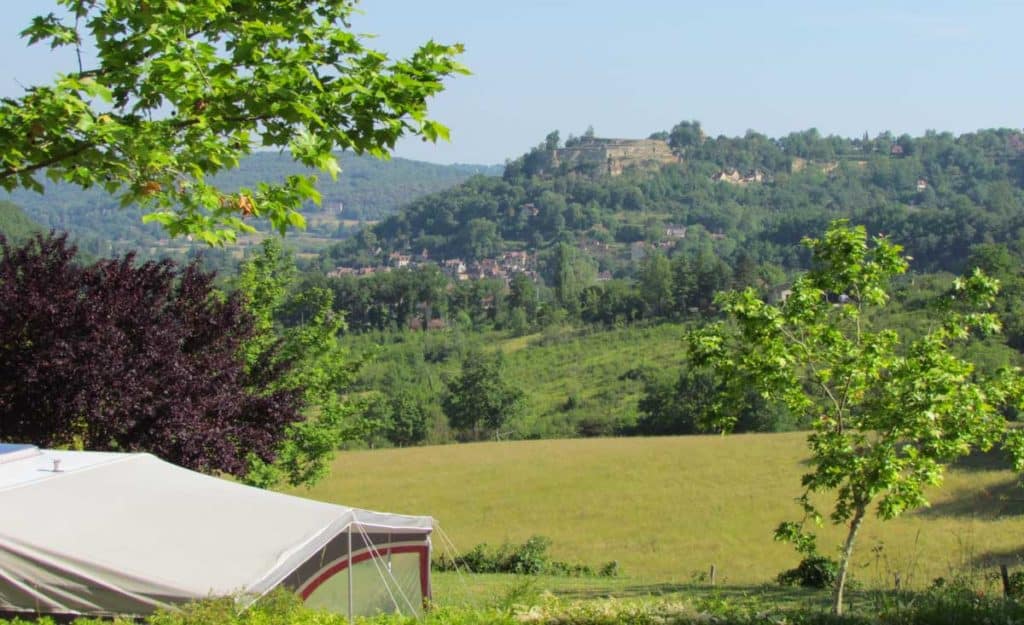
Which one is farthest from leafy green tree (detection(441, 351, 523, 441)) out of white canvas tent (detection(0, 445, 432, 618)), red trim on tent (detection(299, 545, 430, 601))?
white canvas tent (detection(0, 445, 432, 618))

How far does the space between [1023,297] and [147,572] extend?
2106 inches

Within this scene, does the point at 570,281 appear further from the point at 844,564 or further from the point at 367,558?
the point at 367,558

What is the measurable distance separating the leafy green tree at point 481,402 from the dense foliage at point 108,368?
6139cm

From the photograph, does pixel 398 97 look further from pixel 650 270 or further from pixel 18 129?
pixel 650 270

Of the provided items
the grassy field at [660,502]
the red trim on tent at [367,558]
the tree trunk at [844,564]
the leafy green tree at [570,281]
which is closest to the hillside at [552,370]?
the leafy green tree at [570,281]

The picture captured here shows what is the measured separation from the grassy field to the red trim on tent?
465 inches

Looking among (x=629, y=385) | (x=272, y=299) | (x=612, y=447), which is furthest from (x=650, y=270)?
(x=272, y=299)

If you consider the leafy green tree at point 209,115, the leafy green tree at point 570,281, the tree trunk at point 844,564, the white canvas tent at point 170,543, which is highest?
the leafy green tree at point 209,115

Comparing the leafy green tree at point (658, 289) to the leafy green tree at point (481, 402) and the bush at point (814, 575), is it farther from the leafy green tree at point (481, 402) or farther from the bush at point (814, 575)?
the bush at point (814, 575)

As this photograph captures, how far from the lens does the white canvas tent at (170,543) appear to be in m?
7.55

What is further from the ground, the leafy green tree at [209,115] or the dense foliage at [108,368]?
the leafy green tree at [209,115]

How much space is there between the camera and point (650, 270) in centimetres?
11500

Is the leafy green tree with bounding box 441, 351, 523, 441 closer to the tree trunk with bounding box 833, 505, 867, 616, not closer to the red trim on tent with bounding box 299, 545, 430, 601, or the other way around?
the tree trunk with bounding box 833, 505, 867, 616

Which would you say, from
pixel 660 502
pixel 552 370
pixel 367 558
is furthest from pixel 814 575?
pixel 552 370
